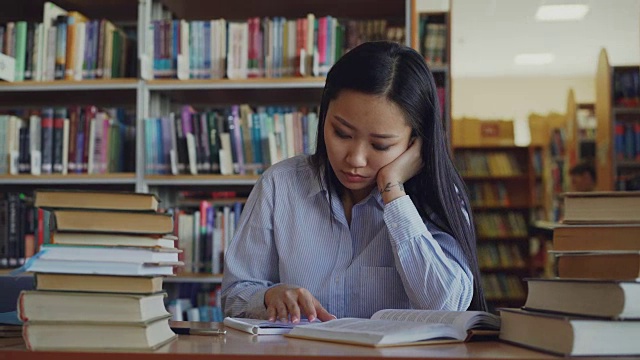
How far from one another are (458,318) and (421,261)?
41 centimetres

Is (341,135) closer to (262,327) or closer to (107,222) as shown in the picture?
(262,327)

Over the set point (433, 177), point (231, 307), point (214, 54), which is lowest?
point (231, 307)

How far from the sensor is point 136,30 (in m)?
3.47

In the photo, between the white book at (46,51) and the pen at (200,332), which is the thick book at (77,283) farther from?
the white book at (46,51)

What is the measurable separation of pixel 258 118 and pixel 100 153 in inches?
25.2

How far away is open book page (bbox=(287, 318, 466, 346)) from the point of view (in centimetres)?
101

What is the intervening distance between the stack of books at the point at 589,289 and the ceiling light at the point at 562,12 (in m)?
6.82

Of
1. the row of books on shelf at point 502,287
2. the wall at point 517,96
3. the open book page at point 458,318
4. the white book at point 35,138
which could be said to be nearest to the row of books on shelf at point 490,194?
the row of books on shelf at point 502,287

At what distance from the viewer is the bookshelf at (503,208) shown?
7.41 meters

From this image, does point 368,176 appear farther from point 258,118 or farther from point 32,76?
point 32,76

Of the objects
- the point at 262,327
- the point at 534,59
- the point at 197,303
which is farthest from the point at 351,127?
the point at 534,59

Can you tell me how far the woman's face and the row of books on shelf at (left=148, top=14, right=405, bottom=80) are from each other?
1.55 m

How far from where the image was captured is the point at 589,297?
37.8 inches

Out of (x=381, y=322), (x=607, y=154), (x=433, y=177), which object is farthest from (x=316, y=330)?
(x=607, y=154)
